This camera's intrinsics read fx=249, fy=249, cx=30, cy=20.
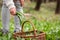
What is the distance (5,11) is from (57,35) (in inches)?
44.2

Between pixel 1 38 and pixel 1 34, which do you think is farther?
pixel 1 34

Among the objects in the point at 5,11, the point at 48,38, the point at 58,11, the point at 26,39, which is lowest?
the point at 58,11

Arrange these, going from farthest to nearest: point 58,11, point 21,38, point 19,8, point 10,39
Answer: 1. point 58,11
2. point 19,8
3. point 10,39
4. point 21,38

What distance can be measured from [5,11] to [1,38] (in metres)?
0.51

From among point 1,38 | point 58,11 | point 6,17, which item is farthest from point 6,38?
point 58,11

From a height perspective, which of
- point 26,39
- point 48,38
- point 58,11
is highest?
point 26,39

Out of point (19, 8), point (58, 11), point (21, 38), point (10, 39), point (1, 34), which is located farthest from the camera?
point (58, 11)

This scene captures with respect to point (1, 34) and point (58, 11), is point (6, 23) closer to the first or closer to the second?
point (1, 34)

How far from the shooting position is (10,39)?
14.8 feet

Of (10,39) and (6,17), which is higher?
(6,17)

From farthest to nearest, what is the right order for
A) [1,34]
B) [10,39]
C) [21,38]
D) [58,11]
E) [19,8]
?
[58,11]
[1,34]
[19,8]
[10,39]
[21,38]

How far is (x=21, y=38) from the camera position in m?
3.89

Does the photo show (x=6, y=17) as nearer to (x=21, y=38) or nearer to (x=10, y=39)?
(x=10, y=39)

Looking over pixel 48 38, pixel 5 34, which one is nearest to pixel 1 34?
pixel 5 34
